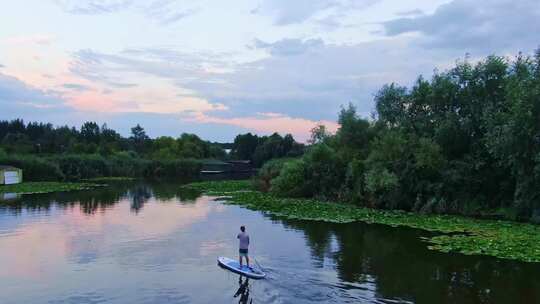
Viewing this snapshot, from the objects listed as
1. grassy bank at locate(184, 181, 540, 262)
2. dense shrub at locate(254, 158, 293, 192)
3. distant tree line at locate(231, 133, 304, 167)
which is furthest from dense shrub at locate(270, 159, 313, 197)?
distant tree line at locate(231, 133, 304, 167)

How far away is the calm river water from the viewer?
701 inches

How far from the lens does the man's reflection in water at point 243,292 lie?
17.2m

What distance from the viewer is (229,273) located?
68.3 ft

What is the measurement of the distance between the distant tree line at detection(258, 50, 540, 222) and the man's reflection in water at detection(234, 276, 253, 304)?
23.6 meters

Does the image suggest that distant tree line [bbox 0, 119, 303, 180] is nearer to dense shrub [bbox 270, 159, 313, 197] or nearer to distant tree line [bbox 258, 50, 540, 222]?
dense shrub [bbox 270, 159, 313, 197]

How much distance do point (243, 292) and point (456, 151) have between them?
109ft

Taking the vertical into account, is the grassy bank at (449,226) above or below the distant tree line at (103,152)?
below

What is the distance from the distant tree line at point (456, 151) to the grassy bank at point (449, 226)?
2755 millimetres

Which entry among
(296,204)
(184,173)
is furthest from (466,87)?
(184,173)

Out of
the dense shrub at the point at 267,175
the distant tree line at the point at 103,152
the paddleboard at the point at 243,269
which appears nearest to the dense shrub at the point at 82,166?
the distant tree line at the point at 103,152

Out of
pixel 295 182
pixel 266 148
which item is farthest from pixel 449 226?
pixel 266 148

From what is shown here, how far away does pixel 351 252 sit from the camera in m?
25.8

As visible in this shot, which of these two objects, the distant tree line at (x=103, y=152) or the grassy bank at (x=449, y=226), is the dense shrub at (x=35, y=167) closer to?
the distant tree line at (x=103, y=152)

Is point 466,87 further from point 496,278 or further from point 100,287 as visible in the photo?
point 100,287
